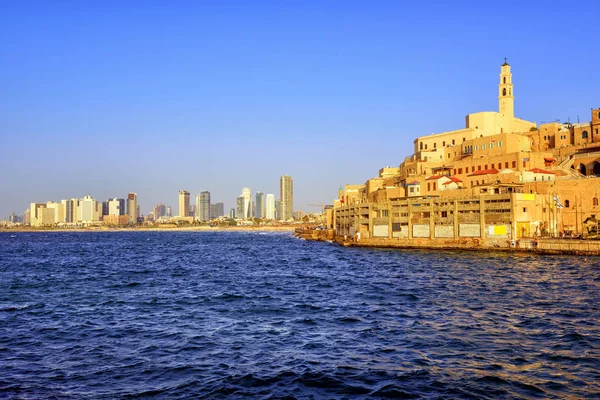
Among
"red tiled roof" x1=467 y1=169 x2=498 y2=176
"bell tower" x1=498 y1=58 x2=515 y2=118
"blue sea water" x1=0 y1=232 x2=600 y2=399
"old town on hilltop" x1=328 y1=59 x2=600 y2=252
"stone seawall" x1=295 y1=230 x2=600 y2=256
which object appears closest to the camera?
"blue sea water" x1=0 y1=232 x2=600 y2=399

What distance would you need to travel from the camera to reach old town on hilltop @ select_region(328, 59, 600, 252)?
271 ft

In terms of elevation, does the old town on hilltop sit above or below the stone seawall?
above

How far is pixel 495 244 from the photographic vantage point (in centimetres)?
8088

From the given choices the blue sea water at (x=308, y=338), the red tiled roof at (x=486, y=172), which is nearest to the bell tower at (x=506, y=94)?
the red tiled roof at (x=486, y=172)

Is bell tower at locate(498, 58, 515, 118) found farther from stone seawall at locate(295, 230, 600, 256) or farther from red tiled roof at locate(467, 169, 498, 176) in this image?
stone seawall at locate(295, 230, 600, 256)

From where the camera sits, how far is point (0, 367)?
857 inches

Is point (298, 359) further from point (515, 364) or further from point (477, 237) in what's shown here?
point (477, 237)

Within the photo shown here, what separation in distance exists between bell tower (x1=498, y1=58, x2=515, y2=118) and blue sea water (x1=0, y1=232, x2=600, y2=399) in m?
83.3

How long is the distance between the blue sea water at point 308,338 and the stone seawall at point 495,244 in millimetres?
19040

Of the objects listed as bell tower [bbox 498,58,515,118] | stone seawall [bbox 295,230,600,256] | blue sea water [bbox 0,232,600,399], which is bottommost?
blue sea water [bbox 0,232,600,399]

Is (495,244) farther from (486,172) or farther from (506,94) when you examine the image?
(506,94)

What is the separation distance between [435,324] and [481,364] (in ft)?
24.7

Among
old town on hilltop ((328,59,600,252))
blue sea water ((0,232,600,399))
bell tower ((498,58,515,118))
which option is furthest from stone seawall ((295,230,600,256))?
bell tower ((498,58,515,118))

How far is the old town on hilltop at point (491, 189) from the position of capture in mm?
82562
